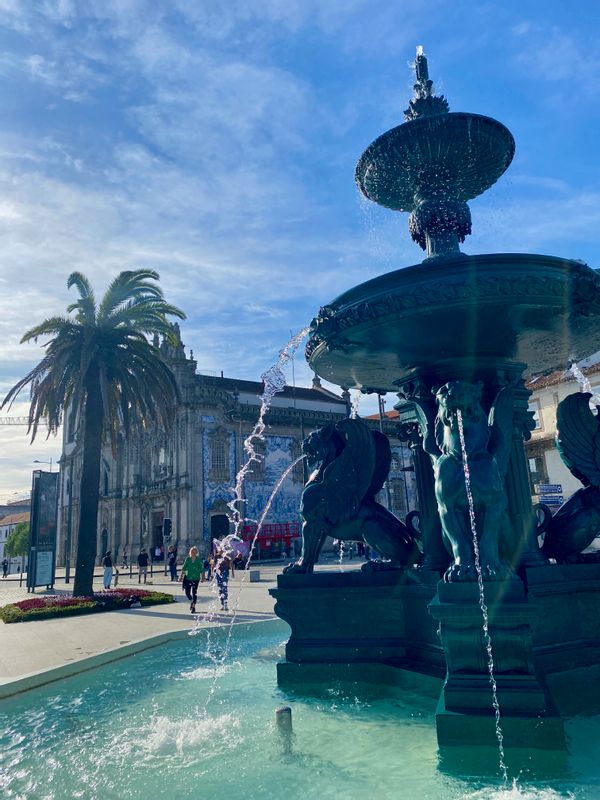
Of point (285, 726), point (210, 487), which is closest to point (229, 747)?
point (285, 726)

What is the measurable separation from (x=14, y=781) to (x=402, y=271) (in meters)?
4.09

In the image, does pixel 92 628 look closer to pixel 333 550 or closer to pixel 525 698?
pixel 525 698

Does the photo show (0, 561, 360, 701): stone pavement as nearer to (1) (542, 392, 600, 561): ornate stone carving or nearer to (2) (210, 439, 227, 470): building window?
(1) (542, 392, 600, 561): ornate stone carving

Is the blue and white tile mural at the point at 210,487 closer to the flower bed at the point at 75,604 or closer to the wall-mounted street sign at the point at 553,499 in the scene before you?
the flower bed at the point at 75,604

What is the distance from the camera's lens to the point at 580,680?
417 centimetres

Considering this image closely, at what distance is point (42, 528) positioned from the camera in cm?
1842

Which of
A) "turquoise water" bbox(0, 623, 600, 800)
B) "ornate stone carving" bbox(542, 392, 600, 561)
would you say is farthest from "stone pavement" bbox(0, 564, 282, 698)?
"ornate stone carving" bbox(542, 392, 600, 561)

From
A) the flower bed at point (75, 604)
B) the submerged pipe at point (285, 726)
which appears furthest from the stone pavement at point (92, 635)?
the submerged pipe at point (285, 726)

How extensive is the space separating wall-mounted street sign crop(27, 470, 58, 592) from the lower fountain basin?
15832mm

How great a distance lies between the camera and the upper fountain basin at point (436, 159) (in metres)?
5.40

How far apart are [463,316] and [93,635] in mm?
8065

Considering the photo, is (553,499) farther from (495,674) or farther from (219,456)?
(219,456)

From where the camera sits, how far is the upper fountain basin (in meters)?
5.40

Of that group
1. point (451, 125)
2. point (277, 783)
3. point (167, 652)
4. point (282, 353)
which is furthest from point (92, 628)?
point (451, 125)
